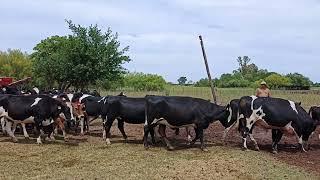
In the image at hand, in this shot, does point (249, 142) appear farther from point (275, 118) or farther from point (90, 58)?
point (90, 58)

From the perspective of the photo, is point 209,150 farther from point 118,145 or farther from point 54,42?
point 54,42

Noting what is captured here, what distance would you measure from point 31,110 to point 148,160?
18.8 ft

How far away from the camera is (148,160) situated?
13273 millimetres

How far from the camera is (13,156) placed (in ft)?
46.1

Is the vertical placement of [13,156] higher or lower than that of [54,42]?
lower

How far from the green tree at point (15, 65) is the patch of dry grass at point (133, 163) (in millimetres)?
45814

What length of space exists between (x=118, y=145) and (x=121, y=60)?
1444 cm

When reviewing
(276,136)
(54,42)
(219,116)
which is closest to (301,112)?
(276,136)

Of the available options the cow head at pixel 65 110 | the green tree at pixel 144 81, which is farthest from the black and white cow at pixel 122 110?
the green tree at pixel 144 81

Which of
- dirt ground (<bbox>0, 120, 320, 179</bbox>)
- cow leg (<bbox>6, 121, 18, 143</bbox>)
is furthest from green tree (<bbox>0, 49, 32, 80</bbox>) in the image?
dirt ground (<bbox>0, 120, 320, 179</bbox>)

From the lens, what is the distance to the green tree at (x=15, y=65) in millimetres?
59938

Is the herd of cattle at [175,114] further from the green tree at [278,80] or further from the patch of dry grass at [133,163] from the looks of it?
the green tree at [278,80]

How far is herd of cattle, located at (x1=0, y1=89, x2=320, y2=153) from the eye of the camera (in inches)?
614

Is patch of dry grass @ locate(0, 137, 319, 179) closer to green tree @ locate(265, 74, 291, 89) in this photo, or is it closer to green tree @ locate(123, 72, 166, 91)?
green tree @ locate(123, 72, 166, 91)
